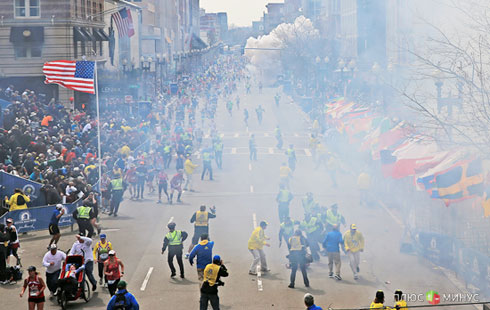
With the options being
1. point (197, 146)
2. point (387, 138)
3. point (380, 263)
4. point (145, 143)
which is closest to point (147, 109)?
point (197, 146)

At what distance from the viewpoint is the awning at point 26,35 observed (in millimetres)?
37094

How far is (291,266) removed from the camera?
44.4ft

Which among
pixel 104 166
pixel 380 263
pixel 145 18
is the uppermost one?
pixel 145 18

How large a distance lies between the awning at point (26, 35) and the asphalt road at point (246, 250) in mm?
13428

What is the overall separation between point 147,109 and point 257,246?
26754 mm

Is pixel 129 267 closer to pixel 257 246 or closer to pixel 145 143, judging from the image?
pixel 257 246

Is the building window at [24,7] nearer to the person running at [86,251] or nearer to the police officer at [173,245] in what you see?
the police officer at [173,245]

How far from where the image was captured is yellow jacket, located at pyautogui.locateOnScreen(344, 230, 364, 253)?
46.9 ft

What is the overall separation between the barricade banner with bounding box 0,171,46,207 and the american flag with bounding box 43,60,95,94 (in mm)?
3871

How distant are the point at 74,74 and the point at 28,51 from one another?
16719 mm

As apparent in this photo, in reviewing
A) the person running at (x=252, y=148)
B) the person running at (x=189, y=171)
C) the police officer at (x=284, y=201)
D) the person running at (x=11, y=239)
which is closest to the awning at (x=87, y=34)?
the person running at (x=252, y=148)

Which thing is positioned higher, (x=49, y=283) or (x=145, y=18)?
(x=145, y=18)

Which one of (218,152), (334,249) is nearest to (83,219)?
(334,249)

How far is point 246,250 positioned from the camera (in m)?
16.3
